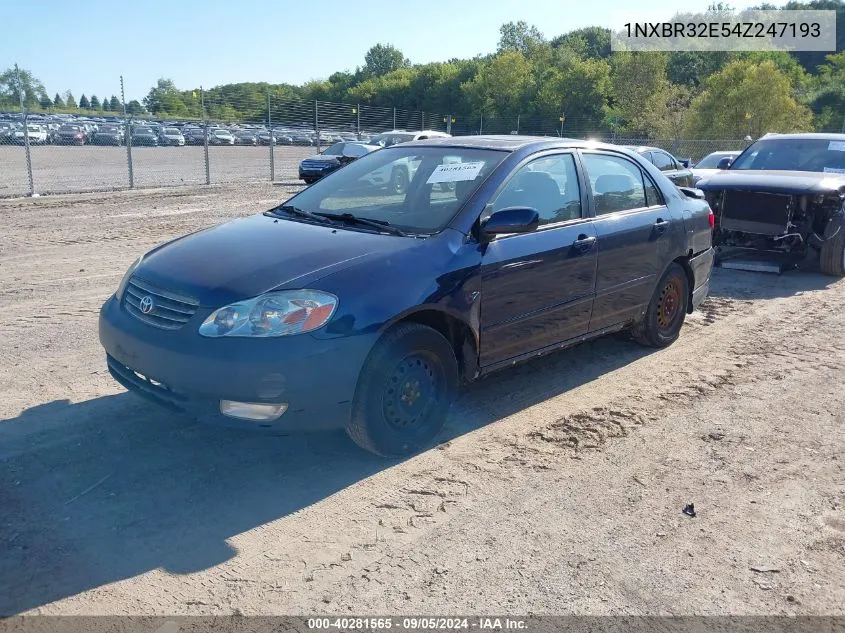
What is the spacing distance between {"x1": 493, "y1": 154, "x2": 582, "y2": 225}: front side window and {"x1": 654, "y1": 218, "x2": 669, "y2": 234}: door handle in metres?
0.94

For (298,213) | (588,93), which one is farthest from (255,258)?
(588,93)

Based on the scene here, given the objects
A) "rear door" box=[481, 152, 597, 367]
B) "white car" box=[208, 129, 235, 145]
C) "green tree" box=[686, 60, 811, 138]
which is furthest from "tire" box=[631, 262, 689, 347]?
"white car" box=[208, 129, 235, 145]

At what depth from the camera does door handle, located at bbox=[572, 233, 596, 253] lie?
4.99m

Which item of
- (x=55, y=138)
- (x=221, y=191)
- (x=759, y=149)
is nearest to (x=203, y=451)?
(x=759, y=149)

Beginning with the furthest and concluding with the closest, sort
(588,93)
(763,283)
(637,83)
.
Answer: (588,93) < (637,83) < (763,283)

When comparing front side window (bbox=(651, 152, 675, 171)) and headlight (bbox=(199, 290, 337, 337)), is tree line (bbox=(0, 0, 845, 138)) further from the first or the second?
headlight (bbox=(199, 290, 337, 337))

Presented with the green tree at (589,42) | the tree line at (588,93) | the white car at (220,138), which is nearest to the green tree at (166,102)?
the tree line at (588,93)

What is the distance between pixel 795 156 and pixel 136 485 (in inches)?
408

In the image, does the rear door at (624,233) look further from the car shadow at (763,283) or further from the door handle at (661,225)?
the car shadow at (763,283)

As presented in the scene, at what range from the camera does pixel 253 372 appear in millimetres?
3506

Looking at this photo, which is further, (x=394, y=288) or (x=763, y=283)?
(x=763, y=283)

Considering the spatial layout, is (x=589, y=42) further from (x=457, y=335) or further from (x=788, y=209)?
(x=457, y=335)

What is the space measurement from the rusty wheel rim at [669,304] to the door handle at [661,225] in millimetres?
512

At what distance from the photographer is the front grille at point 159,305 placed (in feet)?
12.2
